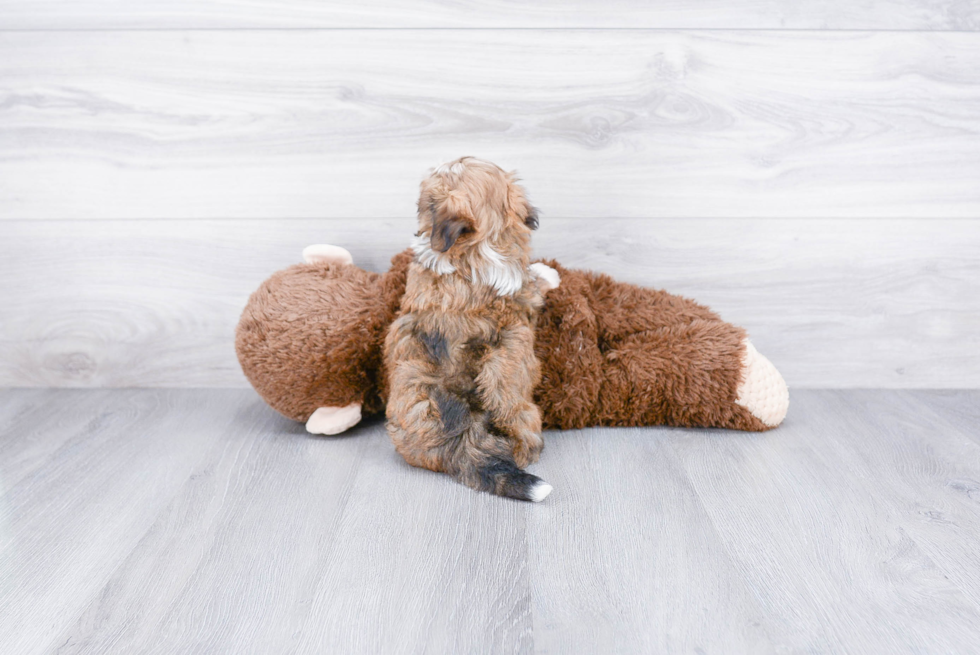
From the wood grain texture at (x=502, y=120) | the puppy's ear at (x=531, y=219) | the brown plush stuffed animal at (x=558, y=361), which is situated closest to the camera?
the puppy's ear at (x=531, y=219)

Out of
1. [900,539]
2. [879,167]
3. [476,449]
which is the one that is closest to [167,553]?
[476,449]

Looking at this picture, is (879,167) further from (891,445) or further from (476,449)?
(476,449)

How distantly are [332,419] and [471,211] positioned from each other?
53 centimetres

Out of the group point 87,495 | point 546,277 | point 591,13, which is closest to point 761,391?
point 546,277

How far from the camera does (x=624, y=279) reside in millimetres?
1652

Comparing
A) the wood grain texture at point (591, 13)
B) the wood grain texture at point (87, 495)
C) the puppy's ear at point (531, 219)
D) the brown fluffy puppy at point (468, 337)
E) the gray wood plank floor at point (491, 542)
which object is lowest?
the wood grain texture at point (87, 495)

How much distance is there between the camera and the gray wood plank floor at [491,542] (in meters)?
0.91

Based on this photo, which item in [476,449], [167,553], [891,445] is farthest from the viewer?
[891,445]

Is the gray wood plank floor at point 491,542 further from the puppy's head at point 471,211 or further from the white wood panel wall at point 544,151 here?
the puppy's head at point 471,211

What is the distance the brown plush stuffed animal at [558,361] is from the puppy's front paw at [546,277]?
0.04 ft

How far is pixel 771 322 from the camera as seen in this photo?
1674 mm

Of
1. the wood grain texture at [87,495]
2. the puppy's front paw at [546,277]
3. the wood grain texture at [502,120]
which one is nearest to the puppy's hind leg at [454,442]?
the puppy's front paw at [546,277]

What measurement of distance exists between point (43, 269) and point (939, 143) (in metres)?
2.11

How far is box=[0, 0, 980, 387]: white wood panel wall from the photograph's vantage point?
4.98 feet
